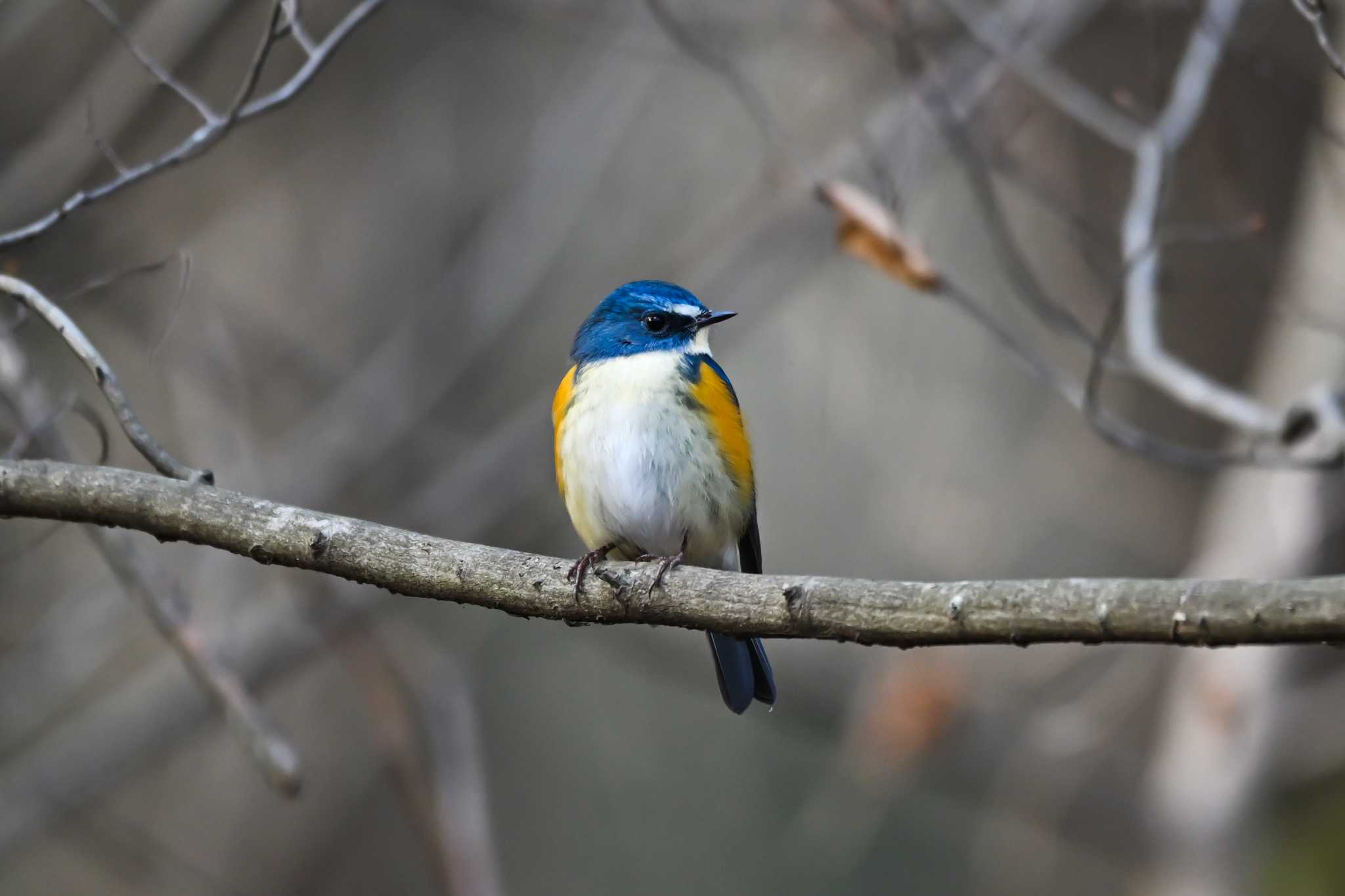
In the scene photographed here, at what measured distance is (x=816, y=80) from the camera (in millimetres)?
7570

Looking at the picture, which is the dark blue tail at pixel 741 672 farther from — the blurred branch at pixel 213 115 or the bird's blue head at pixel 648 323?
the blurred branch at pixel 213 115

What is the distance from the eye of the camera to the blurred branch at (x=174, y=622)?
11.8 ft

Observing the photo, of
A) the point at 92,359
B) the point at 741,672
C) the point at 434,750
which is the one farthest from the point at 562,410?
the point at 434,750

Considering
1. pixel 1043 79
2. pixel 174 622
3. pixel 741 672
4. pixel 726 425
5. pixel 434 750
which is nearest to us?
pixel 174 622

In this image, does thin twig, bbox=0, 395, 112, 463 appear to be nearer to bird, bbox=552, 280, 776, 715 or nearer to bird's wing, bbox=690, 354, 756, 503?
bird, bbox=552, 280, 776, 715

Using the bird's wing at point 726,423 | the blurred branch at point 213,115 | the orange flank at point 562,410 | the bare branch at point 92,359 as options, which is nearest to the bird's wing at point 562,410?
the orange flank at point 562,410

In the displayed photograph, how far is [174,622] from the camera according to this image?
3713mm

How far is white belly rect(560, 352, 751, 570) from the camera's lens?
373 centimetres

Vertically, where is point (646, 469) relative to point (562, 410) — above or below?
below

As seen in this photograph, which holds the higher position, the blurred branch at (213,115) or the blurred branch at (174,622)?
the blurred branch at (213,115)

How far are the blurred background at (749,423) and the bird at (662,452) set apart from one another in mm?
1383

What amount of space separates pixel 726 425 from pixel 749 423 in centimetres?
284

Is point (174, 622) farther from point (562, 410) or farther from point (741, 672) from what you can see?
point (741, 672)

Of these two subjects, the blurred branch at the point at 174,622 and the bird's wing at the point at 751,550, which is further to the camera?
the bird's wing at the point at 751,550
